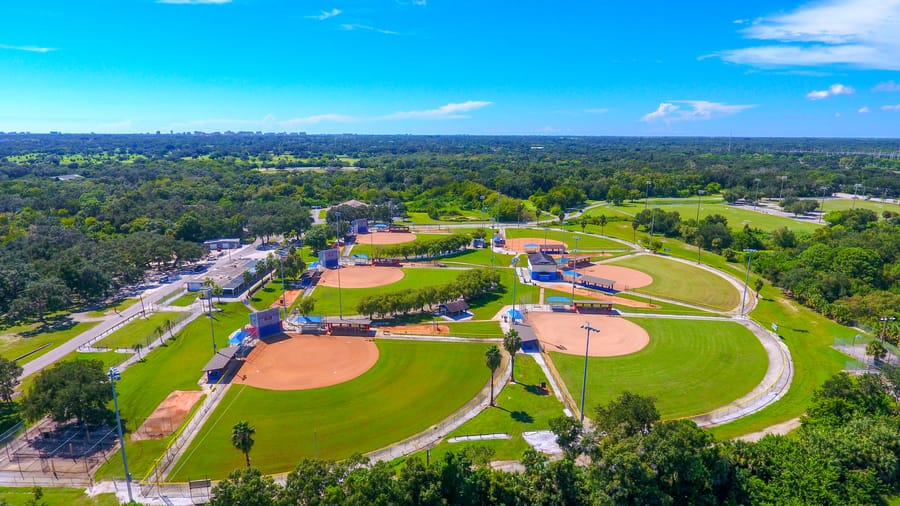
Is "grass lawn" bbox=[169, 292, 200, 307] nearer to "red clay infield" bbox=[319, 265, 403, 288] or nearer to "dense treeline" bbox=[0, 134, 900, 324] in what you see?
"dense treeline" bbox=[0, 134, 900, 324]

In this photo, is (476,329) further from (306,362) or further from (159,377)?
(159,377)

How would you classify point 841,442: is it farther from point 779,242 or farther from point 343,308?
point 779,242

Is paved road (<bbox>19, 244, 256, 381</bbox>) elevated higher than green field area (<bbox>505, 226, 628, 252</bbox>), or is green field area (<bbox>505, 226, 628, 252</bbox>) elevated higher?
green field area (<bbox>505, 226, 628, 252</bbox>)

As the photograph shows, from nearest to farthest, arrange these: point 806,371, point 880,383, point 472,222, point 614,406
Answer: point 614,406
point 880,383
point 806,371
point 472,222

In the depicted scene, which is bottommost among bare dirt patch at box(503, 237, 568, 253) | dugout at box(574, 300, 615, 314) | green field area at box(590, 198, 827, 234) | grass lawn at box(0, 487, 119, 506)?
grass lawn at box(0, 487, 119, 506)

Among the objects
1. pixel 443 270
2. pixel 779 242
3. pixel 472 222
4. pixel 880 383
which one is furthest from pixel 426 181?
pixel 880 383

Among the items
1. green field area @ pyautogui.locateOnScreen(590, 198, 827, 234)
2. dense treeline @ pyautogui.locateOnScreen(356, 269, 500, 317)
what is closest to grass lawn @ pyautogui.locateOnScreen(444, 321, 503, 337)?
dense treeline @ pyautogui.locateOnScreen(356, 269, 500, 317)
